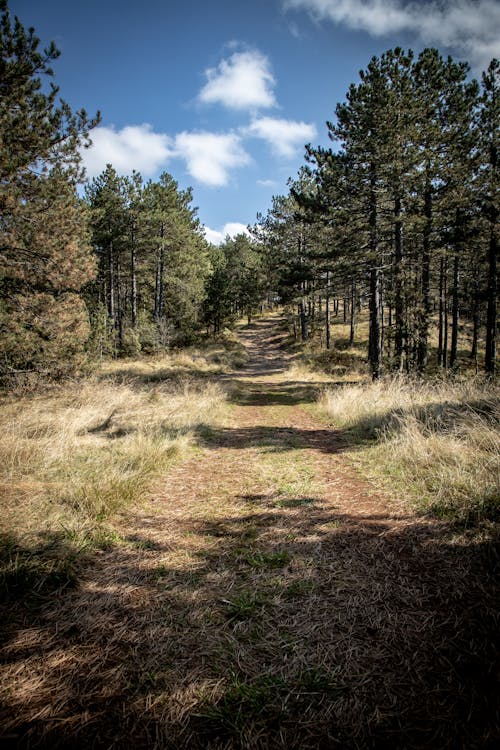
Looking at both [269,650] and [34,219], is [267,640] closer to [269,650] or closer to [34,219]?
[269,650]

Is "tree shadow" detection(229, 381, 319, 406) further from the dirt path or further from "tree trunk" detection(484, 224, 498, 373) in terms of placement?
"tree trunk" detection(484, 224, 498, 373)

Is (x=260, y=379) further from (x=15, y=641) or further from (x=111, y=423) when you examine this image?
(x=15, y=641)

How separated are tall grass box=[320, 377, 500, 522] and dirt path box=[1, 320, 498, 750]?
51cm

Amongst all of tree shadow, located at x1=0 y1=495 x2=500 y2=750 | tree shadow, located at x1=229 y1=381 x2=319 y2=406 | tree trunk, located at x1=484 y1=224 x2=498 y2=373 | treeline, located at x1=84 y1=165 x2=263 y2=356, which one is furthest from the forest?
treeline, located at x1=84 y1=165 x2=263 y2=356

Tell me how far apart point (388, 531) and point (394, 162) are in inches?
519

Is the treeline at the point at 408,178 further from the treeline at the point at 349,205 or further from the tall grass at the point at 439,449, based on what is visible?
the tall grass at the point at 439,449

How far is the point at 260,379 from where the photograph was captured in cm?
1755

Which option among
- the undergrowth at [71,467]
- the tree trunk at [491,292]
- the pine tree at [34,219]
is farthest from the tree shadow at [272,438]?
the tree trunk at [491,292]

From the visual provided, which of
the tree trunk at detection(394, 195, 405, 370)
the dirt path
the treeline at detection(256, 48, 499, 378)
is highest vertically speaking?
the treeline at detection(256, 48, 499, 378)

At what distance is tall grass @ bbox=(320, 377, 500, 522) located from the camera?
330cm

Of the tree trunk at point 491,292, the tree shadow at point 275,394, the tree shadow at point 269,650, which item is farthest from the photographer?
the tree trunk at point 491,292

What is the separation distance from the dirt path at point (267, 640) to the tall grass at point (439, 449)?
20.2 inches

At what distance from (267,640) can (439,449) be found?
3.60m

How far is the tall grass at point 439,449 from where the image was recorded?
330cm
